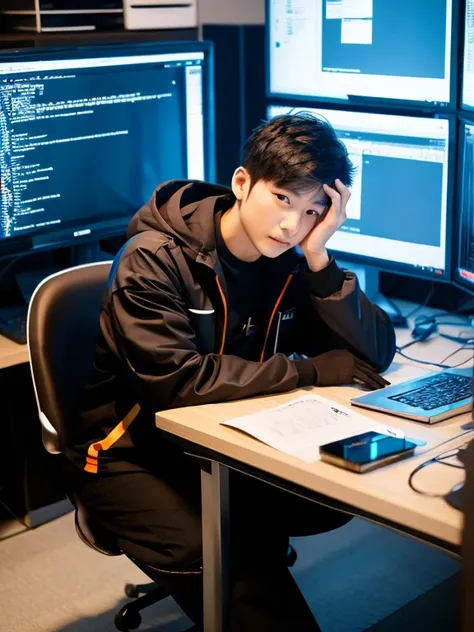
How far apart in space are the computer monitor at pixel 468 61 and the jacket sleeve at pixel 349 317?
1.46 feet

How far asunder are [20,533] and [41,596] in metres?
0.32

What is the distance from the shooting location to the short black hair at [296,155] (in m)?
1.82

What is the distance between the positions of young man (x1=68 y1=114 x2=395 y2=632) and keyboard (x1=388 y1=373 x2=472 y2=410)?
0.31 ft

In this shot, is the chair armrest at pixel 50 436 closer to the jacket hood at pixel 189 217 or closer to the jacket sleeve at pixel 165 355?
the jacket sleeve at pixel 165 355

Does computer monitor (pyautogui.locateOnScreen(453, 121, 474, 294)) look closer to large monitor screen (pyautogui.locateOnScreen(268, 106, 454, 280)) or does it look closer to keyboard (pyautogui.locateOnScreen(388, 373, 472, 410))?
large monitor screen (pyautogui.locateOnScreen(268, 106, 454, 280))

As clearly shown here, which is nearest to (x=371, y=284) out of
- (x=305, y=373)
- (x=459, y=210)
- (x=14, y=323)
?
(x=459, y=210)

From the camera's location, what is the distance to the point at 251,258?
196cm

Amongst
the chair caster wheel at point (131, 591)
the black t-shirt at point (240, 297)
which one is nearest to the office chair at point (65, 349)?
the black t-shirt at point (240, 297)

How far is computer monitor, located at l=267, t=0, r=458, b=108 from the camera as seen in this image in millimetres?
2139

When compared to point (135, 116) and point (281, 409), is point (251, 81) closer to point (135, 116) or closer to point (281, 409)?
point (135, 116)

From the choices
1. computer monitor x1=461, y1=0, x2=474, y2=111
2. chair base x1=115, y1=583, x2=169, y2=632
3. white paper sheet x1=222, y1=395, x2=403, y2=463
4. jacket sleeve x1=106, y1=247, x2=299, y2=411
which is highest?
computer monitor x1=461, y1=0, x2=474, y2=111

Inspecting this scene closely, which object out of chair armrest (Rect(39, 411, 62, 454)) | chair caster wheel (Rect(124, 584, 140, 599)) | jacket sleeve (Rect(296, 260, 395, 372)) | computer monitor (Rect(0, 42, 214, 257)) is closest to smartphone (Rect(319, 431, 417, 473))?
jacket sleeve (Rect(296, 260, 395, 372))

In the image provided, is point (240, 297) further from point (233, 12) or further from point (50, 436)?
point (233, 12)

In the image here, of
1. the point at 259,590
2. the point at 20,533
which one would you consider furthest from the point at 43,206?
the point at 259,590
